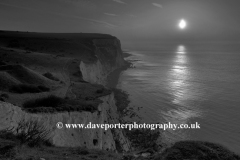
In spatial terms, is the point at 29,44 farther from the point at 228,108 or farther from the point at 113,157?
the point at 113,157

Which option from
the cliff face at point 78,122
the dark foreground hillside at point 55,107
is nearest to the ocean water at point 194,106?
the dark foreground hillside at point 55,107

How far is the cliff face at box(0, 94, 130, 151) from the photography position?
10.8 meters

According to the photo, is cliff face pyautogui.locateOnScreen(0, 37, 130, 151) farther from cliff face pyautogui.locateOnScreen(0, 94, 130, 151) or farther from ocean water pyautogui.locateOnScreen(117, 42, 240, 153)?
ocean water pyautogui.locateOnScreen(117, 42, 240, 153)

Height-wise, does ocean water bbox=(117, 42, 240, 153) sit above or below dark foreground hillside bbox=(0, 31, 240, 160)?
below

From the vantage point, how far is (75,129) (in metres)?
16.4

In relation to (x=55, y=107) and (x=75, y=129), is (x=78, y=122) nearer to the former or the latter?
(x=75, y=129)

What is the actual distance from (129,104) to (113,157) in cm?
2746

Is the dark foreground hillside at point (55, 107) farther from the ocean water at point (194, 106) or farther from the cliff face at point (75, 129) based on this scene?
the ocean water at point (194, 106)

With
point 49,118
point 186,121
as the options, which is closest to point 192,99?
point 186,121

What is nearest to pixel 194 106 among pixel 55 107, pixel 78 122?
pixel 78 122

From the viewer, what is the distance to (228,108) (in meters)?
33.7

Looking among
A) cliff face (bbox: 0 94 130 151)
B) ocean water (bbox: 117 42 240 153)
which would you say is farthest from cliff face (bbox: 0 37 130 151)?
ocean water (bbox: 117 42 240 153)

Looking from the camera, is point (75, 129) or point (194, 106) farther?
point (194, 106)

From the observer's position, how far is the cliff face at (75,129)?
10.8 metres
